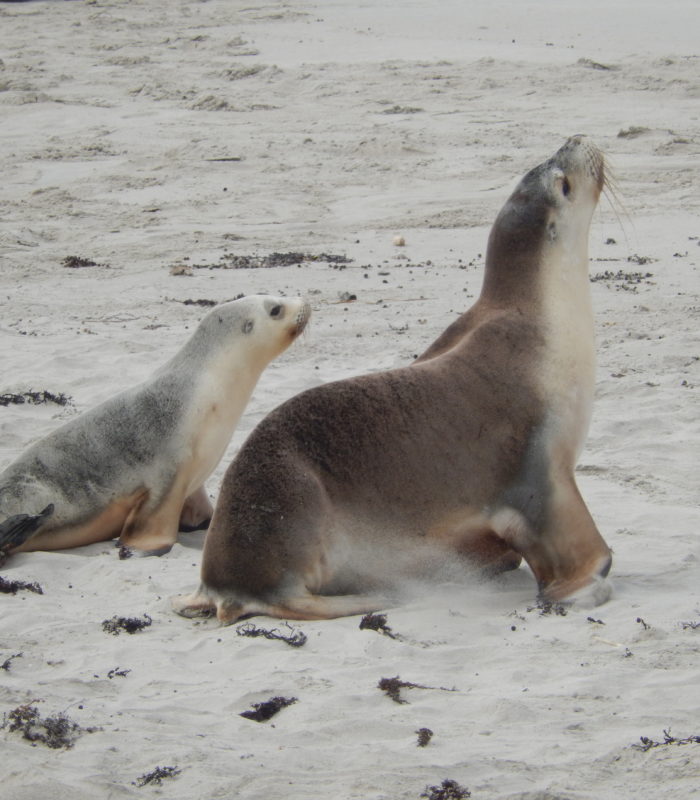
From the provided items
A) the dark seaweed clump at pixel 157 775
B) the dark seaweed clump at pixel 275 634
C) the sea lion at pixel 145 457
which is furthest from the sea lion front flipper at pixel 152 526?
the dark seaweed clump at pixel 157 775

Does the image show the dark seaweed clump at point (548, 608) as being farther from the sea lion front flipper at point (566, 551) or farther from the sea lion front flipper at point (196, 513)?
the sea lion front flipper at point (196, 513)

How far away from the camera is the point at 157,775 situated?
303 centimetres

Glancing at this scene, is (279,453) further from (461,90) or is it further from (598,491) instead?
(461,90)

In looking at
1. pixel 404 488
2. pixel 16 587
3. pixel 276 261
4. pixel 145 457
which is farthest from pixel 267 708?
pixel 276 261

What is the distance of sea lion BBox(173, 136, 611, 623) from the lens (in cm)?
418

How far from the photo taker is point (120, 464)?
18.0 ft

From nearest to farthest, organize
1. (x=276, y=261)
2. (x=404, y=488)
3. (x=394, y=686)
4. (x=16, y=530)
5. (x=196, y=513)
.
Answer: (x=394, y=686)
(x=404, y=488)
(x=16, y=530)
(x=196, y=513)
(x=276, y=261)

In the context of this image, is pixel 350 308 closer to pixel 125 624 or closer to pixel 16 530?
pixel 16 530

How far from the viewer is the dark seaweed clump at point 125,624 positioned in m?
4.16

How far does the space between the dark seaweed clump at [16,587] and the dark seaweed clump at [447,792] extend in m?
2.15

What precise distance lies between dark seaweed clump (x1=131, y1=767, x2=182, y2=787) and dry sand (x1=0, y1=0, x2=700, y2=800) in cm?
2

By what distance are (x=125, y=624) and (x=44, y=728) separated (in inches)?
36.8

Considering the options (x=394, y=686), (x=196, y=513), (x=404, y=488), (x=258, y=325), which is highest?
(x=258, y=325)

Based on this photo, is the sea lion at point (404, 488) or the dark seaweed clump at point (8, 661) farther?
the sea lion at point (404, 488)
